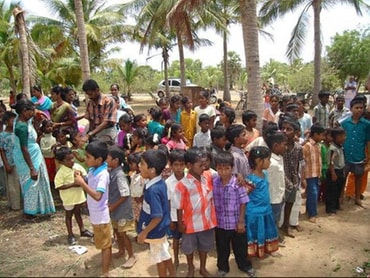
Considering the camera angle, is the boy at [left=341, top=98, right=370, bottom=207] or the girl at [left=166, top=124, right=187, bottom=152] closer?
the girl at [left=166, top=124, right=187, bottom=152]

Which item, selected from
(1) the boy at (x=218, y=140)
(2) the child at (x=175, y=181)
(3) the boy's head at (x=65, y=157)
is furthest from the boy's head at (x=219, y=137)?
(3) the boy's head at (x=65, y=157)

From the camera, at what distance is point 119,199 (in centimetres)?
366

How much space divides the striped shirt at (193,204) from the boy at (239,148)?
0.75 m

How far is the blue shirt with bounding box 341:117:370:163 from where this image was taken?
Result: 5.46 metres

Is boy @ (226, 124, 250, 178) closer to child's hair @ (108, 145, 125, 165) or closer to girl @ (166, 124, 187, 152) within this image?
girl @ (166, 124, 187, 152)

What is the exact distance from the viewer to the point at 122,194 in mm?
3625

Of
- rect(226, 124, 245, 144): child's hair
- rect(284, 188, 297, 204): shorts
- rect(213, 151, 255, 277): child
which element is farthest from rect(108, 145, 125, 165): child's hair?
rect(284, 188, 297, 204): shorts

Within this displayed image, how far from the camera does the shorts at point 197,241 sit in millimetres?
3412

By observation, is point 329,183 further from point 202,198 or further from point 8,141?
point 8,141

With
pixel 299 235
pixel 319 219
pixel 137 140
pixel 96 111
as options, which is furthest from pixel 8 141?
pixel 319 219

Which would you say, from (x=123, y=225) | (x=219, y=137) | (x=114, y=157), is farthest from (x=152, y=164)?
(x=219, y=137)

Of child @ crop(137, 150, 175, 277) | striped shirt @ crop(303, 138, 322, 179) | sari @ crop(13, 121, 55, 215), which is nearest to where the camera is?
child @ crop(137, 150, 175, 277)

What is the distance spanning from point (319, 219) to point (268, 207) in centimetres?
177

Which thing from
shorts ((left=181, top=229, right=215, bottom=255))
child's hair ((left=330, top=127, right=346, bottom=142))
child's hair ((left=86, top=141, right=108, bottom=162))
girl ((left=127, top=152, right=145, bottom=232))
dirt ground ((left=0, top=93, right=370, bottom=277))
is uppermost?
child's hair ((left=86, top=141, right=108, bottom=162))
